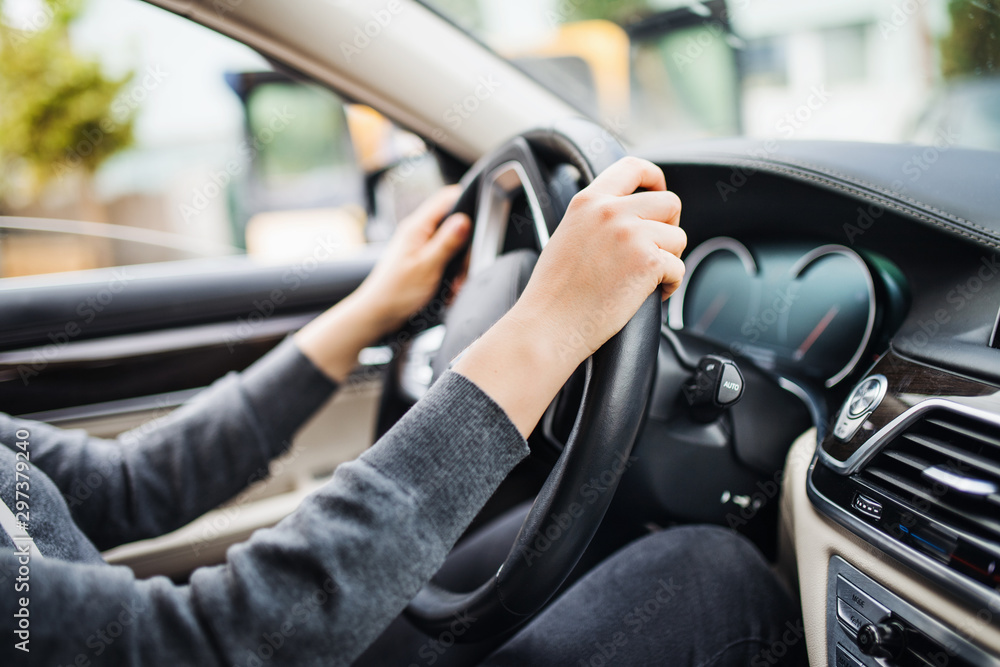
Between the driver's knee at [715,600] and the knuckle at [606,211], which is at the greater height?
the knuckle at [606,211]

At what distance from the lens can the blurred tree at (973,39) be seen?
38.4 inches

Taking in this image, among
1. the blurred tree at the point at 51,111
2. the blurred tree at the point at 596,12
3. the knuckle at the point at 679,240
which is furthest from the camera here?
the blurred tree at the point at 51,111

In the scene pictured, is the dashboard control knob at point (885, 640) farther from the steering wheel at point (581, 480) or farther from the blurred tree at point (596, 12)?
the blurred tree at point (596, 12)

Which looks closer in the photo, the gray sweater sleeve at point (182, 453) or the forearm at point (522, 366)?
the forearm at point (522, 366)

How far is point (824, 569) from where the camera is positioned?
71cm

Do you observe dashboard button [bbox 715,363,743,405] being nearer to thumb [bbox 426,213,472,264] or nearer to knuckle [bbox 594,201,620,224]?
knuckle [bbox 594,201,620,224]

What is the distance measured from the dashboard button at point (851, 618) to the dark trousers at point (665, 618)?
3.6 inches

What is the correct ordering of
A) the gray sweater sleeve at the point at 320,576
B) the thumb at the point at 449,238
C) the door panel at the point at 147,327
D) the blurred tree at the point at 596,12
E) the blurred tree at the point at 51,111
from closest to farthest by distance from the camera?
the gray sweater sleeve at the point at 320,576
the thumb at the point at 449,238
the door panel at the point at 147,327
the blurred tree at the point at 596,12
the blurred tree at the point at 51,111

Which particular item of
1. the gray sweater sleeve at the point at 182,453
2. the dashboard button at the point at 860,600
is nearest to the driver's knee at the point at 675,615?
the dashboard button at the point at 860,600

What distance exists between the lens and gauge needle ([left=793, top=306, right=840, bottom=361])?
92cm

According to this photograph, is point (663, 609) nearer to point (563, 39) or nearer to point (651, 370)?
point (651, 370)

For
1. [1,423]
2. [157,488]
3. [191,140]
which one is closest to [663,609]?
[157,488]

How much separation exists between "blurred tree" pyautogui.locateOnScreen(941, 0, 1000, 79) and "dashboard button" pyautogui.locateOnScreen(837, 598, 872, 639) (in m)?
0.88

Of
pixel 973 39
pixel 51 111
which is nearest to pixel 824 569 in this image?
pixel 973 39
